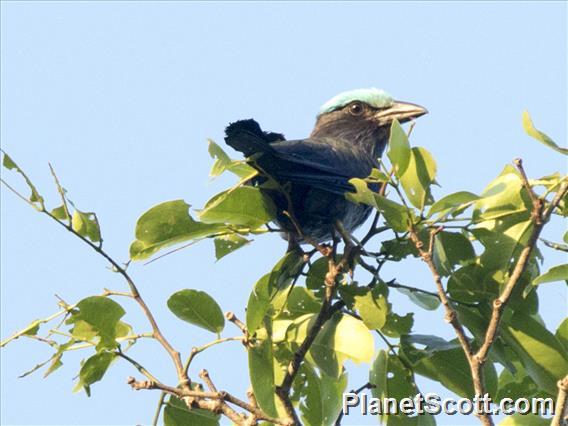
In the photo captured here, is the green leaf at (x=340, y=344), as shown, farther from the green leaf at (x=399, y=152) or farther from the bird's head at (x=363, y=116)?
the bird's head at (x=363, y=116)

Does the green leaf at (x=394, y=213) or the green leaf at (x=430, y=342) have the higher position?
the green leaf at (x=394, y=213)

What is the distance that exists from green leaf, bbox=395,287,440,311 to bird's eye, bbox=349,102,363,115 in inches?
99.5

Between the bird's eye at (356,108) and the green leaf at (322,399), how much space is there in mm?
2569

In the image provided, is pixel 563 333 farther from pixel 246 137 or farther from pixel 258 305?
pixel 246 137

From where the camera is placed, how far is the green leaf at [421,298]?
3453mm

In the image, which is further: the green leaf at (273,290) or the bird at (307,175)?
the bird at (307,175)

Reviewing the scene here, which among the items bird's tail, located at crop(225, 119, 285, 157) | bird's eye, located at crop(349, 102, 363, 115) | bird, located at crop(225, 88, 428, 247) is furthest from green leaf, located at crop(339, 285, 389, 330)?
bird's eye, located at crop(349, 102, 363, 115)

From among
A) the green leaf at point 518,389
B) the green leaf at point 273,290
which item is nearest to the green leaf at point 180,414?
the green leaf at point 273,290

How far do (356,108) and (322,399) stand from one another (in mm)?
2674

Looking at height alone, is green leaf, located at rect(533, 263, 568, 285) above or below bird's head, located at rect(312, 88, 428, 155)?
below

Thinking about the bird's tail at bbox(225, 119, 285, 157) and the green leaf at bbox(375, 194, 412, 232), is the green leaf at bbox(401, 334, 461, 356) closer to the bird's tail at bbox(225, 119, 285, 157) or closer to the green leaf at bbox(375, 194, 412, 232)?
the green leaf at bbox(375, 194, 412, 232)

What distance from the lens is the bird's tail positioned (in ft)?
12.3

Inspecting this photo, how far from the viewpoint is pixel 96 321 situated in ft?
10.4

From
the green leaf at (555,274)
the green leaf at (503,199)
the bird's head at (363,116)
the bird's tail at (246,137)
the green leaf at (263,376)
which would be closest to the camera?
the green leaf at (555,274)
